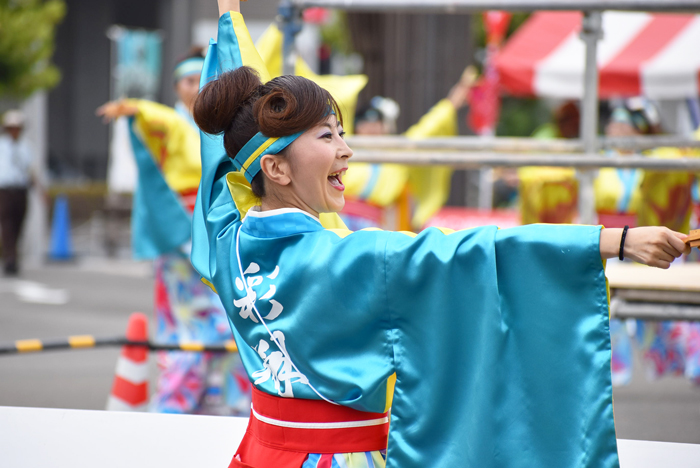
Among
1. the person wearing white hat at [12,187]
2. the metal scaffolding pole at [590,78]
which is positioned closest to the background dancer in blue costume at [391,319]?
the metal scaffolding pole at [590,78]

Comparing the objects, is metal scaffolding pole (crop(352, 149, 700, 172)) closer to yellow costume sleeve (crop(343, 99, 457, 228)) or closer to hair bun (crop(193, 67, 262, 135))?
hair bun (crop(193, 67, 262, 135))

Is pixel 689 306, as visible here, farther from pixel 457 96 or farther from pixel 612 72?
pixel 612 72

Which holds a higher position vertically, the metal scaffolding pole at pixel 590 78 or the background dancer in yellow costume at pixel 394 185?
the metal scaffolding pole at pixel 590 78

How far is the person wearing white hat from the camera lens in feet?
33.4

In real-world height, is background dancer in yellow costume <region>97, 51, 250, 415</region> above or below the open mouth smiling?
below

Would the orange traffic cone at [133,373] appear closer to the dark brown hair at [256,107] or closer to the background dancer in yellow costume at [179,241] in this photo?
the background dancer in yellow costume at [179,241]

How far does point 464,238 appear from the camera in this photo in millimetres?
1426

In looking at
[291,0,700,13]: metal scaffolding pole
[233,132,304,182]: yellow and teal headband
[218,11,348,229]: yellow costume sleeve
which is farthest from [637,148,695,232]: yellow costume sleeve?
[233,132,304,182]: yellow and teal headband

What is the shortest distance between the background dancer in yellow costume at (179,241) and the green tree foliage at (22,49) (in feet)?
30.2

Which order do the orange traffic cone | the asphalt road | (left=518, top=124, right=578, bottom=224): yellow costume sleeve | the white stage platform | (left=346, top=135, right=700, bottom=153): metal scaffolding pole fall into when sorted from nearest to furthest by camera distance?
the white stage platform
(left=346, top=135, right=700, bottom=153): metal scaffolding pole
the orange traffic cone
the asphalt road
(left=518, top=124, right=578, bottom=224): yellow costume sleeve

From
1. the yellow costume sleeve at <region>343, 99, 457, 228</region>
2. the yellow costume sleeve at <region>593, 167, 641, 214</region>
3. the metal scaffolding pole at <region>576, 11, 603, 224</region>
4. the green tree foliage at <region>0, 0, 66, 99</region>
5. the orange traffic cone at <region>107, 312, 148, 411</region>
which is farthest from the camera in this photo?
the green tree foliage at <region>0, 0, 66, 99</region>

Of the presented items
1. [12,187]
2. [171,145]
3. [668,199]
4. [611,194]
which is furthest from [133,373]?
[12,187]

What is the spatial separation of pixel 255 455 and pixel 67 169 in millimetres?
22836

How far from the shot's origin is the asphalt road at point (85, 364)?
14.4 feet
